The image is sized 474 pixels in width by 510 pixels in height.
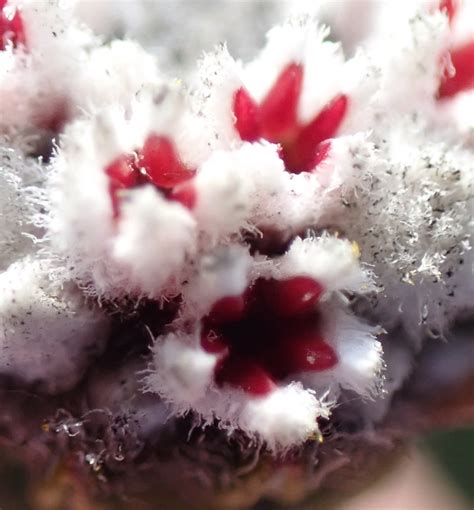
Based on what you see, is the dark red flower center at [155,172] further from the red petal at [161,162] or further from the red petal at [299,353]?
the red petal at [299,353]

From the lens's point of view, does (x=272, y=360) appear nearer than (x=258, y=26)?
Yes

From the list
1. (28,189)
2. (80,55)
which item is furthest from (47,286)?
(80,55)

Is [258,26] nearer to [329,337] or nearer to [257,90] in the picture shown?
[257,90]

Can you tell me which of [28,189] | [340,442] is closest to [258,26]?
[28,189]

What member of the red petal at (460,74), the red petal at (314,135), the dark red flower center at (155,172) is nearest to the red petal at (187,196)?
the dark red flower center at (155,172)

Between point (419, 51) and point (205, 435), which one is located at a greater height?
point (419, 51)

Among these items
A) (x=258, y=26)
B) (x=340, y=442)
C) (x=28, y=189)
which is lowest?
(x=340, y=442)

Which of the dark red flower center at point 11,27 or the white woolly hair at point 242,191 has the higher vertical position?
the dark red flower center at point 11,27
